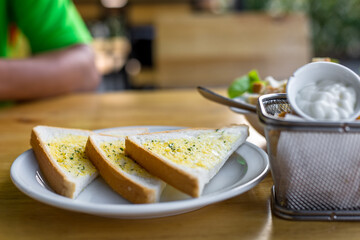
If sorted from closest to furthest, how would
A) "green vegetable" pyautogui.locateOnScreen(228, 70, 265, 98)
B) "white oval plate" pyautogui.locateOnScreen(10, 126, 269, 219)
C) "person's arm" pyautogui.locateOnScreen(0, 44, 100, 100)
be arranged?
"white oval plate" pyautogui.locateOnScreen(10, 126, 269, 219) → "green vegetable" pyautogui.locateOnScreen(228, 70, 265, 98) → "person's arm" pyautogui.locateOnScreen(0, 44, 100, 100)

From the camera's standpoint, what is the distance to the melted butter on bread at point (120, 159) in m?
0.54

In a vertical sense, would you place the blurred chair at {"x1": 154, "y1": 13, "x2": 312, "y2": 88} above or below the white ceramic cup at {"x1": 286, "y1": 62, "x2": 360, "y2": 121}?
below

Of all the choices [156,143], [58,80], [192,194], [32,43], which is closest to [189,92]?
[58,80]

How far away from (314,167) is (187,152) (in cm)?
19

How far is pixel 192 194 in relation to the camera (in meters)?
0.47

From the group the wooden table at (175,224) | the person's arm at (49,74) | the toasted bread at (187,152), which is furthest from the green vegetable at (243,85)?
the person's arm at (49,74)

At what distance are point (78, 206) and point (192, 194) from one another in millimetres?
135

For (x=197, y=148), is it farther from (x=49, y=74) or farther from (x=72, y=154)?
(x=49, y=74)

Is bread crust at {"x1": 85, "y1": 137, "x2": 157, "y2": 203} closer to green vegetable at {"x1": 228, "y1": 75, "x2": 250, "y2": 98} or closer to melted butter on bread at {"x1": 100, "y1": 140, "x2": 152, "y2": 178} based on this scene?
melted butter on bread at {"x1": 100, "y1": 140, "x2": 152, "y2": 178}

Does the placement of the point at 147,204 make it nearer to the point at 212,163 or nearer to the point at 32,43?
the point at 212,163

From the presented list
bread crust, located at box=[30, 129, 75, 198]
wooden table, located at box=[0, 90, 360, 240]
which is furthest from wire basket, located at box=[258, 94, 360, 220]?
bread crust, located at box=[30, 129, 75, 198]

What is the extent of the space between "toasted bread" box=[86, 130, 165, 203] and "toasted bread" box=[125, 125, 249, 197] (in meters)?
0.01

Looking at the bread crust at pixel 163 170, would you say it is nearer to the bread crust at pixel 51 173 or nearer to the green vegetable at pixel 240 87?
the bread crust at pixel 51 173

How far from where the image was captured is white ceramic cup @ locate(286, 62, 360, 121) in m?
0.49
